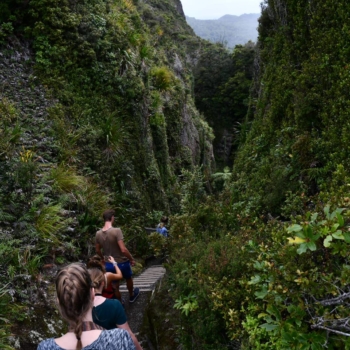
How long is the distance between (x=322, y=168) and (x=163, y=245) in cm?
330

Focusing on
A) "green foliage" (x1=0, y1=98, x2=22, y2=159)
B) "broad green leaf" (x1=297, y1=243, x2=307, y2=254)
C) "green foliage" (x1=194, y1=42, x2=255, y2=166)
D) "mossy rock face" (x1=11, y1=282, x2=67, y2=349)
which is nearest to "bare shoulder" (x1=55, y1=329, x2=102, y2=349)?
"broad green leaf" (x1=297, y1=243, x2=307, y2=254)

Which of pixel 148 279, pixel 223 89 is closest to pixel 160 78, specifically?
pixel 148 279

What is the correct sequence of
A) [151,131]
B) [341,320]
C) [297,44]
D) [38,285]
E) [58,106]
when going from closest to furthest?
1. [341,320]
2. [38,285]
3. [297,44]
4. [58,106]
5. [151,131]

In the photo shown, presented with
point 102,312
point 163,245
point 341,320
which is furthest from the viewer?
point 163,245

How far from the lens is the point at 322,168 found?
611 centimetres

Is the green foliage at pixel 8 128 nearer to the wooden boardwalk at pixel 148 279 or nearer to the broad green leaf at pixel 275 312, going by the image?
the wooden boardwalk at pixel 148 279

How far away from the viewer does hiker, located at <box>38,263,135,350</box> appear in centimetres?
212

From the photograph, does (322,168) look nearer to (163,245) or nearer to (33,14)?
(163,245)

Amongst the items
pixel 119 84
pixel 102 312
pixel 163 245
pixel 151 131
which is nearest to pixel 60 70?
pixel 119 84

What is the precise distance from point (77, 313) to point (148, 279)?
6103 mm

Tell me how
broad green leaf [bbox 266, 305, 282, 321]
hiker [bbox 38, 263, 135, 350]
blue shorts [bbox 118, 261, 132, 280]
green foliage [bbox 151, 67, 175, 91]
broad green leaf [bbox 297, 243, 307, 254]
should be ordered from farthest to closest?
green foliage [bbox 151, 67, 175, 91] < blue shorts [bbox 118, 261, 132, 280] < broad green leaf [bbox 266, 305, 282, 321] < broad green leaf [bbox 297, 243, 307, 254] < hiker [bbox 38, 263, 135, 350]

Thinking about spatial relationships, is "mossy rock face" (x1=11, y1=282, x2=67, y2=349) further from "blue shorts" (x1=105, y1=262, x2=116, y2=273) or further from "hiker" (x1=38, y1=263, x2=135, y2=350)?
"hiker" (x1=38, y1=263, x2=135, y2=350)

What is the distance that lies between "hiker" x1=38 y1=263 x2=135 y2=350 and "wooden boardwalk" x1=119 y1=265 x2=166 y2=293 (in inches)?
189

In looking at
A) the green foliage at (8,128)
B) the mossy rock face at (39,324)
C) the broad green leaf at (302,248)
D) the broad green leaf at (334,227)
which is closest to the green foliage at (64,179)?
the green foliage at (8,128)
